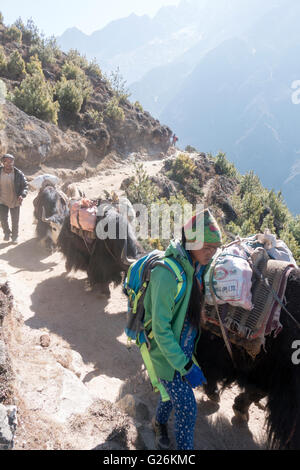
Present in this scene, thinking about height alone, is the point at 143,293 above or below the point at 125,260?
above

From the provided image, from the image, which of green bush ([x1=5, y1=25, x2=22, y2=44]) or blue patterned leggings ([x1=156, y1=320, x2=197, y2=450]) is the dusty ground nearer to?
blue patterned leggings ([x1=156, y1=320, x2=197, y2=450])

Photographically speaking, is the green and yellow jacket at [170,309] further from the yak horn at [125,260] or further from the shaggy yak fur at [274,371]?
the yak horn at [125,260]

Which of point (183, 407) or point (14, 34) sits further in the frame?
point (14, 34)

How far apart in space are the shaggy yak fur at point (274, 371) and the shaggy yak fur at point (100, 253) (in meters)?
1.71

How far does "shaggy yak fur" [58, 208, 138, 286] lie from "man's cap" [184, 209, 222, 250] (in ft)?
7.04

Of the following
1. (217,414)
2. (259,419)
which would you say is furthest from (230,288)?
(259,419)

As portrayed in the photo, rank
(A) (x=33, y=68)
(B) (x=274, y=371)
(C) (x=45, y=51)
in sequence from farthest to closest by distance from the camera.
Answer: (C) (x=45, y=51)
(A) (x=33, y=68)
(B) (x=274, y=371)

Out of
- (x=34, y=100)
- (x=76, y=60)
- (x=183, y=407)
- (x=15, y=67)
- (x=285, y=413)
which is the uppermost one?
(x=76, y=60)

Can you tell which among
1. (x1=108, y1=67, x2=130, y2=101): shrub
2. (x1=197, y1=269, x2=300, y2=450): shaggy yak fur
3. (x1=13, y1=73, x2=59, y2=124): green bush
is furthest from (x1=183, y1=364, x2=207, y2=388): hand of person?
(x1=108, y1=67, x2=130, y2=101): shrub

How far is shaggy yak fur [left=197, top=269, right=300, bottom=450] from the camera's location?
1.94 m

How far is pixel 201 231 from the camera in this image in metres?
1.58

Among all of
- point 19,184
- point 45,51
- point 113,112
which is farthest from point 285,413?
point 45,51

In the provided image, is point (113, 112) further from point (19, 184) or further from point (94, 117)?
point (19, 184)

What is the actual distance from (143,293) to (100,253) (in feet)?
7.67
